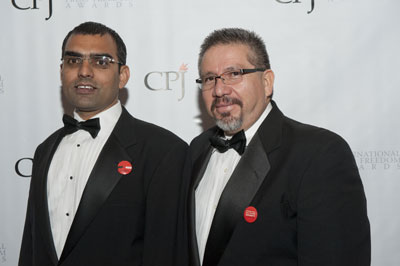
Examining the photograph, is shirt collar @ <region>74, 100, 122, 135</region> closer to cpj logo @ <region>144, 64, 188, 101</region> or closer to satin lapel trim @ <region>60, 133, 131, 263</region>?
satin lapel trim @ <region>60, 133, 131, 263</region>

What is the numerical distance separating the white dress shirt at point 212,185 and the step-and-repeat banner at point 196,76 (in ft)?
2.70

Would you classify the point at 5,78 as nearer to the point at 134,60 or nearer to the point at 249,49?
the point at 134,60

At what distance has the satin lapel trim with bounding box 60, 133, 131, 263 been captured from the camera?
189 centimetres

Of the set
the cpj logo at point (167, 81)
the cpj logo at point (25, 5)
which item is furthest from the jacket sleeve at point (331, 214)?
the cpj logo at point (25, 5)

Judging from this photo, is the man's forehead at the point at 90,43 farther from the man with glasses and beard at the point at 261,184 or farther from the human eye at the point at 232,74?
the human eye at the point at 232,74

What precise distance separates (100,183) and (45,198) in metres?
0.33

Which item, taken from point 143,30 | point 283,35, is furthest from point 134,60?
point 283,35

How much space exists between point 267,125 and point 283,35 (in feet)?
3.53

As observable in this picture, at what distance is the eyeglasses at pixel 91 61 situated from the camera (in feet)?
6.95

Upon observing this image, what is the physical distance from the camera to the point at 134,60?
111 inches

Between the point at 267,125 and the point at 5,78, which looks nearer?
the point at 267,125

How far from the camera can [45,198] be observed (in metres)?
2.06

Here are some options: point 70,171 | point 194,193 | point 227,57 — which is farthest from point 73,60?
point 194,193

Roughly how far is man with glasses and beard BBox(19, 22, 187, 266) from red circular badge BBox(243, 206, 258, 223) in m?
0.42
